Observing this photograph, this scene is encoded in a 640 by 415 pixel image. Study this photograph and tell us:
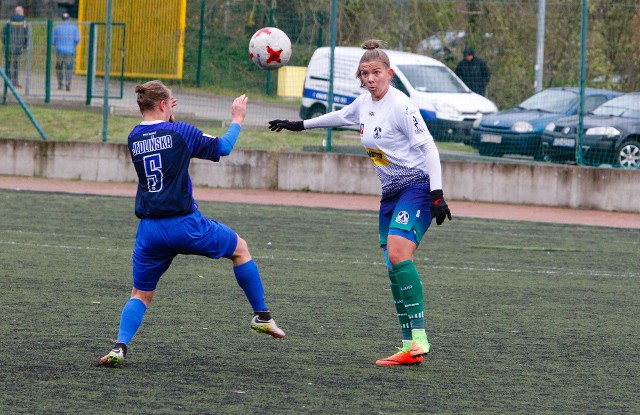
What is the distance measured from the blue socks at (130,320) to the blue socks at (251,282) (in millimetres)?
584

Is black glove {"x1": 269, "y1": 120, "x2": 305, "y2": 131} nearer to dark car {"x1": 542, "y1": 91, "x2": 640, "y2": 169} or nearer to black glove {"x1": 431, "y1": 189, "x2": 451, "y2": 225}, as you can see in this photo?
black glove {"x1": 431, "y1": 189, "x2": 451, "y2": 225}

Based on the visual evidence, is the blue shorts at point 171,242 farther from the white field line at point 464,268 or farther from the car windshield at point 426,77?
the car windshield at point 426,77

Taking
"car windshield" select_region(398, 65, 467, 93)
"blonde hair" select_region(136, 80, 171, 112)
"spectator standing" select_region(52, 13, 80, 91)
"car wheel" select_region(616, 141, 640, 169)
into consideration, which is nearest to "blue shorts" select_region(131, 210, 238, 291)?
"blonde hair" select_region(136, 80, 171, 112)

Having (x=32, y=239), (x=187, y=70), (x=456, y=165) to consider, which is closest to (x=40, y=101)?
(x=187, y=70)

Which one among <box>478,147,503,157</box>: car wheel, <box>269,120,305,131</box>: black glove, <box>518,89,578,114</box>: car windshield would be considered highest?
<box>518,89,578,114</box>: car windshield

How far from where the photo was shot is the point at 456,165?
1883 cm

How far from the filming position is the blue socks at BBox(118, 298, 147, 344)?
21.8 ft

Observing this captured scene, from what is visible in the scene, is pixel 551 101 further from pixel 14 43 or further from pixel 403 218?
pixel 403 218

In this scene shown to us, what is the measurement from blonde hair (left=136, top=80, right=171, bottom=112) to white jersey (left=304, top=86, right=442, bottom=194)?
1.33m

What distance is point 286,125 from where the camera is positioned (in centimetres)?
770

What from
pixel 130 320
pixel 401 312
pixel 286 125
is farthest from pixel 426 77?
pixel 130 320

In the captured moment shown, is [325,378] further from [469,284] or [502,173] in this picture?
[502,173]

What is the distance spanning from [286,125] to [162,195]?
4.57ft

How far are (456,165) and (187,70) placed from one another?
17.4 ft
